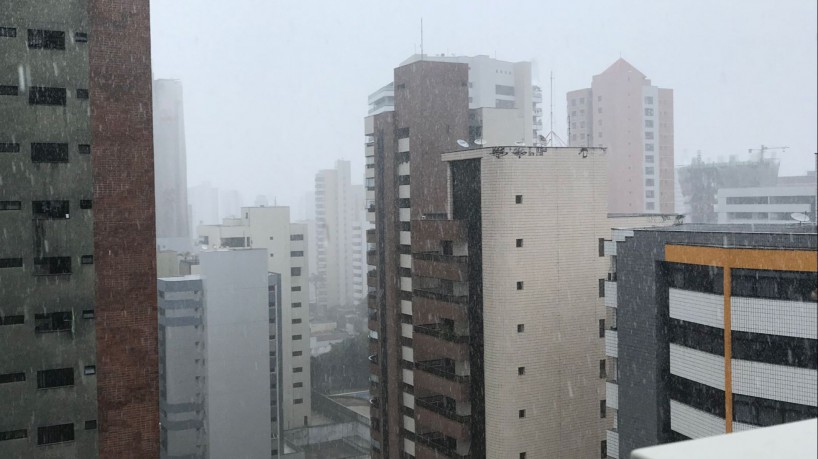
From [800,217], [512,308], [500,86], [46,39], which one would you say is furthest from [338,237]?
[800,217]

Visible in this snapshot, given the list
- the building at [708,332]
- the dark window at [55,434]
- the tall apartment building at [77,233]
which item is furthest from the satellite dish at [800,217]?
the dark window at [55,434]

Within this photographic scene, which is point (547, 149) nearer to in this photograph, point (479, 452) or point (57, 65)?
point (479, 452)

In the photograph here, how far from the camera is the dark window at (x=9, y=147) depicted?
10.7 m

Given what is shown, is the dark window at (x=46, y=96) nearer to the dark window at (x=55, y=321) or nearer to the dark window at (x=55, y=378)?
the dark window at (x=55, y=321)

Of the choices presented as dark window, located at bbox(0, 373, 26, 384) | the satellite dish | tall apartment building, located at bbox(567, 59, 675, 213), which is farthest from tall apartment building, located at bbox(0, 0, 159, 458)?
tall apartment building, located at bbox(567, 59, 675, 213)

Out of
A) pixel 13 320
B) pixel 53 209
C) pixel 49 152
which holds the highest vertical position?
pixel 49 152

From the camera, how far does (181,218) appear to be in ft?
189

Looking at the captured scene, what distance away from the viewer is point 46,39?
1095 centimetres

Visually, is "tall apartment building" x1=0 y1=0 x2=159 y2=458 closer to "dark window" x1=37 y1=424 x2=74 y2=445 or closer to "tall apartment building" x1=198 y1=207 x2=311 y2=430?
"dark window" x1=37 y1=424 x2=74 y2=445

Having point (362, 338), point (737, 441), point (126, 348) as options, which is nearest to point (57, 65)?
point (126, 348)

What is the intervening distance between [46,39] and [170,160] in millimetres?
49163

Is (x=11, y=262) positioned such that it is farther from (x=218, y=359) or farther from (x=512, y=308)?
(x=218, y=359)

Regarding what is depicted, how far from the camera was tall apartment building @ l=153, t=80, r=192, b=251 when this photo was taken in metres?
56.6

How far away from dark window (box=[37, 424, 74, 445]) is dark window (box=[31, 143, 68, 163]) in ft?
12.4
